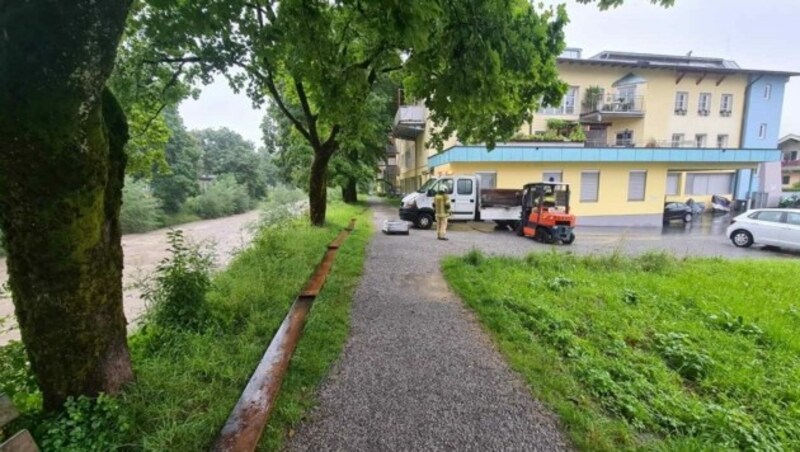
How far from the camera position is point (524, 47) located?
5.43m

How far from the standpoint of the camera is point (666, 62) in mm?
29891

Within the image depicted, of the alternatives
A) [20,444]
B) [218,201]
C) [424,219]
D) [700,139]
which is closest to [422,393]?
[20,444]

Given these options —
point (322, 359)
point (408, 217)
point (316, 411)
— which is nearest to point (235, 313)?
point (322, 359)

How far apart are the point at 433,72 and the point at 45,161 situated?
5237 mm

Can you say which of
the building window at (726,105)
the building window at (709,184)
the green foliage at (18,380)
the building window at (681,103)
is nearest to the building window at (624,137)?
the building window at (681,103)

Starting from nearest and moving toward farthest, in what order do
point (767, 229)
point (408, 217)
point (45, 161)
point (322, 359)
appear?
point (45, 161), point (322, 359), point (767, 229), point (408, 217)

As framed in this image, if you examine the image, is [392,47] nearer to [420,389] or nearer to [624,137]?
[420,389]

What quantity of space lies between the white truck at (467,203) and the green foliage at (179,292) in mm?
11071

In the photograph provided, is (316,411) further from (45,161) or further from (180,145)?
(180,145)

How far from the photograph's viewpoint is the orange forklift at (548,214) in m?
12.3

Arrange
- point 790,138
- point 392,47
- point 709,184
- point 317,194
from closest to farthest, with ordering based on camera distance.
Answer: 1. point 392,47
2. point 317,194
3. point 709,184
4. point 790,138

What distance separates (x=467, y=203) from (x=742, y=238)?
1012cm

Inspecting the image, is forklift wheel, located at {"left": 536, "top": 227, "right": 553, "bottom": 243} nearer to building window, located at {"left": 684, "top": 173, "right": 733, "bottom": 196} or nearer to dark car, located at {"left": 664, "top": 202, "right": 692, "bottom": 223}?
dark car, located at {"left": 664, "top": 202, "right": 692, "bottom": 223}

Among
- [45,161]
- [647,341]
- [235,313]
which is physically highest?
[45,161]
